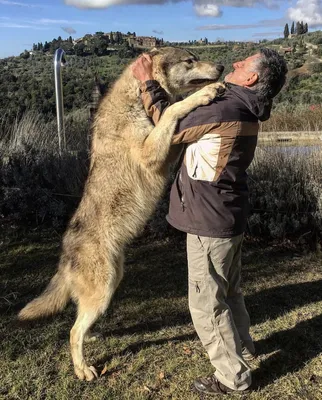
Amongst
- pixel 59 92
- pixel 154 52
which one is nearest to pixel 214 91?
pixel 154 52

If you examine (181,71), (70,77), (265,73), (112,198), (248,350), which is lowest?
(248,350)

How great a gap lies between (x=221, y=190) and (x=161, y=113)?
3.28 ft

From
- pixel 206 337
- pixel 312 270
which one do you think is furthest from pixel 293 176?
pixel 206 337

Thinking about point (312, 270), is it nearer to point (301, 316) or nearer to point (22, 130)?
point (301, 316)

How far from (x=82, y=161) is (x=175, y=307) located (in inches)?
144

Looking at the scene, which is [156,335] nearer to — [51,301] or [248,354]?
[248,354]

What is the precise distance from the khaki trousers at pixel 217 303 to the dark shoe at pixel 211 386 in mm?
65

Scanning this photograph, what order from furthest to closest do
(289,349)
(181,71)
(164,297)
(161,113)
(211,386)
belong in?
(164,297)
(181,71)
(289,349)
(161,113)
(211,386)

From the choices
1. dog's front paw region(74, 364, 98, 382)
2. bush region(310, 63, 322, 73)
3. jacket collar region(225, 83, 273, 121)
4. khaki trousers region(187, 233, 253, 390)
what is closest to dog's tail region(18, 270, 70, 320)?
dog's front paw region(74, 364, 98, 382)

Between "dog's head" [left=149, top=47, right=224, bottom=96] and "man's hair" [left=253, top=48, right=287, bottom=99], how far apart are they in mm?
1284

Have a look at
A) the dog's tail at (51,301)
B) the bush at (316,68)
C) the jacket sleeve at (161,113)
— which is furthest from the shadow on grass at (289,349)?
the bush at (316,68)

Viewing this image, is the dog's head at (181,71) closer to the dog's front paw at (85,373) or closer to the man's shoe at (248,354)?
the man's shoe at (248,354)

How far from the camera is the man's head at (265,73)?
2887mm

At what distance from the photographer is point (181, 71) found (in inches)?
166
